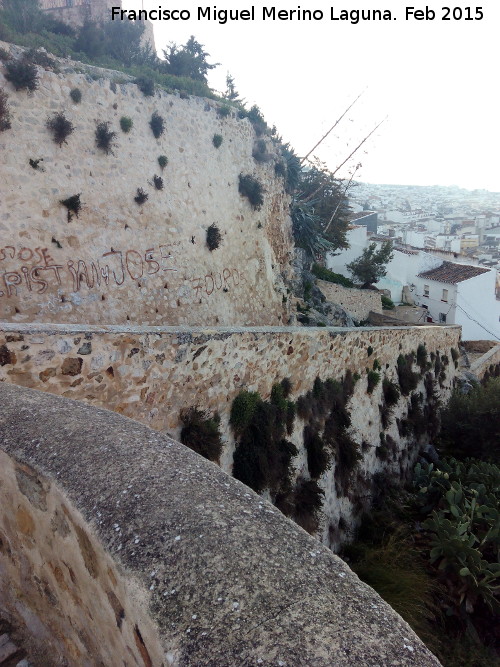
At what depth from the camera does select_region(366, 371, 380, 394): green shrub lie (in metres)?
8.38

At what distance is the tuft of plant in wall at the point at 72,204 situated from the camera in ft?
30.1

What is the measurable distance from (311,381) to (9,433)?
4.72m

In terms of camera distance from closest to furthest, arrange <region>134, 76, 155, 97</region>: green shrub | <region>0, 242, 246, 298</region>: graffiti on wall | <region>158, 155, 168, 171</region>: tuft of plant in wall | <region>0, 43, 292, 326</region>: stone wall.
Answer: <region>0, 242, 246, 298</region>: graffiti on wall, <region>0, 43, 292, 326</region>: stone wall, <region>134, 76, 155, 97</region>: green shrub, <region>158, 155, 168, 171</region>: tuft of plant in wall

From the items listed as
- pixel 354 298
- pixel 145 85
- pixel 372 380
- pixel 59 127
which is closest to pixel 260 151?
pixel 145 85

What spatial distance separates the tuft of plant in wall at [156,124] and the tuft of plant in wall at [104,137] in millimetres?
1458

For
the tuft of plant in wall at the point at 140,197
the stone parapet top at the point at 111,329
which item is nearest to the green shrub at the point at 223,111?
the tuft of plant in wall at the point at 140,197

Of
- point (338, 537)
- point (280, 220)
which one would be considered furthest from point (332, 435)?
point (280, 220)

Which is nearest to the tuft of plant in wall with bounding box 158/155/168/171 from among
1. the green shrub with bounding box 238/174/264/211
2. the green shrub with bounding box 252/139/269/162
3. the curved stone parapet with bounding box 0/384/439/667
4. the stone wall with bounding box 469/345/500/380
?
the green shrub with bounding box 238/174/264/211

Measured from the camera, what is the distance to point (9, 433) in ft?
8.02

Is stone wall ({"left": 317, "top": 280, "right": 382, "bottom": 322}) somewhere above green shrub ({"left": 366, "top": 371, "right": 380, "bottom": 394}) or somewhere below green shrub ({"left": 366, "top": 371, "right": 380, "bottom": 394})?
below

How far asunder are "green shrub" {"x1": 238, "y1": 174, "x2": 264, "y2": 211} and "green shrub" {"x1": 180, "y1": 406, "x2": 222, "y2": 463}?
1113cm

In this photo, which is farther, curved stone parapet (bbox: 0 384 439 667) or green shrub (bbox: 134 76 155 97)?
green shrub (bbox: 134 76 155 97)

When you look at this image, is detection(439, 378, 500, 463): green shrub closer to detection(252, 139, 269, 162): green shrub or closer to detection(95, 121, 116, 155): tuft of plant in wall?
detection(252, 139, 269, 162): green shrub

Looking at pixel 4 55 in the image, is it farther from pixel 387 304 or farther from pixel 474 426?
pixel 387 304
